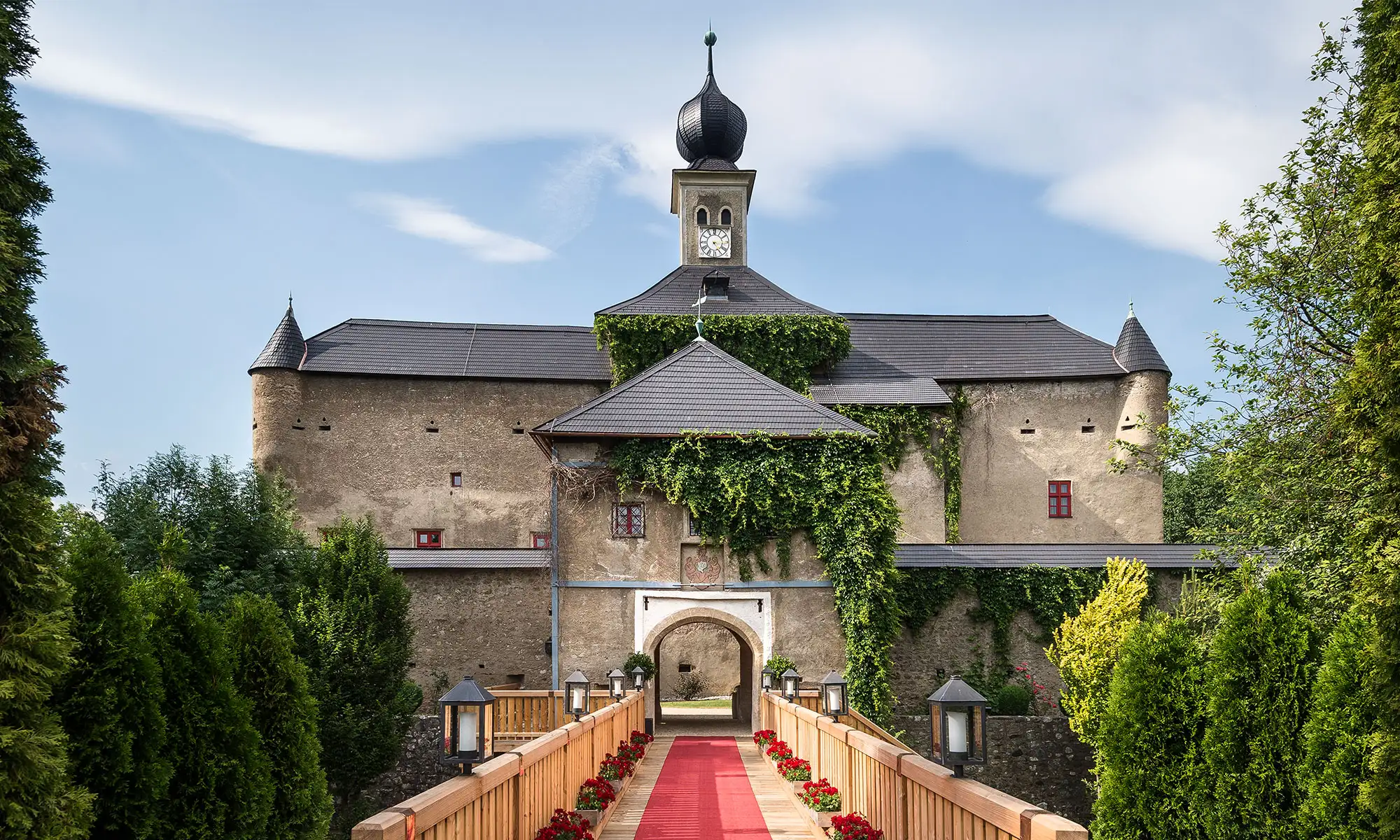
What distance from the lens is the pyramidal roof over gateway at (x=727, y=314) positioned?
27.5m

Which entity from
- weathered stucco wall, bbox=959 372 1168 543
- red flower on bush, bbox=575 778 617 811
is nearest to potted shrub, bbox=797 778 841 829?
red flower on bush, bbox=575 778 617 811

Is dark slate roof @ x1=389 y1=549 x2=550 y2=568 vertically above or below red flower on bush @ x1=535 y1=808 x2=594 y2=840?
above

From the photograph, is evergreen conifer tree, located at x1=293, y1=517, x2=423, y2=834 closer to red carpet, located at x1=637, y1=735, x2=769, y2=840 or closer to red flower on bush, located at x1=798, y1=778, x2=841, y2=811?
red carpet, located at x1=637, y1=735, x2=769, y2=840

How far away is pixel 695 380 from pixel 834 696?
7.87 metres

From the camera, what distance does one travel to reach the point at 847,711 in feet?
48.0

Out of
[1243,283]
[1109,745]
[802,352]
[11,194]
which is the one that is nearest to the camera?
[11,194]

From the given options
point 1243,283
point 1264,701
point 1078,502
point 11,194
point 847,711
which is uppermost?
point 1243,283

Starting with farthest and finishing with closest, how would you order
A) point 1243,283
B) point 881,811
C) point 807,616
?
point 807,616 < point 1243,283 < point 881,811

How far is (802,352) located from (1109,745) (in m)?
16.6

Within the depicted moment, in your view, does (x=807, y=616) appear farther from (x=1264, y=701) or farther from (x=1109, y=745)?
(x=1264, y=701)

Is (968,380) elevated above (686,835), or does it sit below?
above

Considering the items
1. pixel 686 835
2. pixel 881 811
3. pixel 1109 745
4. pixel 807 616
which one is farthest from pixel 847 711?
pixel 881 811

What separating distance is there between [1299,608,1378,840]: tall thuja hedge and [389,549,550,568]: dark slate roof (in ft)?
50.3

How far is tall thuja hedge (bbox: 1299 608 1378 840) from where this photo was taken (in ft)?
25.8
